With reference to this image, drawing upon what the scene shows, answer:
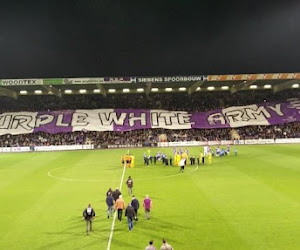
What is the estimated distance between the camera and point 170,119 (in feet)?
193

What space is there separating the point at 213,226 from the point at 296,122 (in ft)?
159

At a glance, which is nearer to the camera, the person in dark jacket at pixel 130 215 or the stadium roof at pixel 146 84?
the person in dark jacket at pixel 130 215

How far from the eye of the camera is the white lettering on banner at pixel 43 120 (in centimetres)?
5731

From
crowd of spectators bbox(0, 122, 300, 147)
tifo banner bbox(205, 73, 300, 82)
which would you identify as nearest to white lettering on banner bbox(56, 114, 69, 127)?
crowd of spectators bbox(0, 122, 300, 147)

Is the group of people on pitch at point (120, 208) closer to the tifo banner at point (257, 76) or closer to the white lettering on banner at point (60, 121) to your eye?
the tifo banner at point (257, 76)

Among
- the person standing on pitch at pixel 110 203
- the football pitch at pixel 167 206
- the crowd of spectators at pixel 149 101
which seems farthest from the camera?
the crowd of spectators at pixel 149 101

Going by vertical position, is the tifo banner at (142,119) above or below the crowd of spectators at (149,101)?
below

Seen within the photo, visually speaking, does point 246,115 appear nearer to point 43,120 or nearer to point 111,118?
point 111,118

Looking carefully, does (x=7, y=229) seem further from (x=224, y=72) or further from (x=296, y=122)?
(x=296, y=122)

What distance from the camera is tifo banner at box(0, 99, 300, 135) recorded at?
56.3 meters

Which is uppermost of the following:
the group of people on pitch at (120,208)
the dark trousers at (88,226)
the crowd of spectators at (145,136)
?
the crowd of spectators at (145,136)

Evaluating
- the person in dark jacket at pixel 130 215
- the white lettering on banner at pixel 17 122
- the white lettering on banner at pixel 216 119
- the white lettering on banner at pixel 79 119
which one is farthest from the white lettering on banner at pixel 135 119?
the person in dark jacket at pixel 130 215

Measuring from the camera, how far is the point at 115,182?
2527 cm

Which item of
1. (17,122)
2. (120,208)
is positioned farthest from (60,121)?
(120,208)
